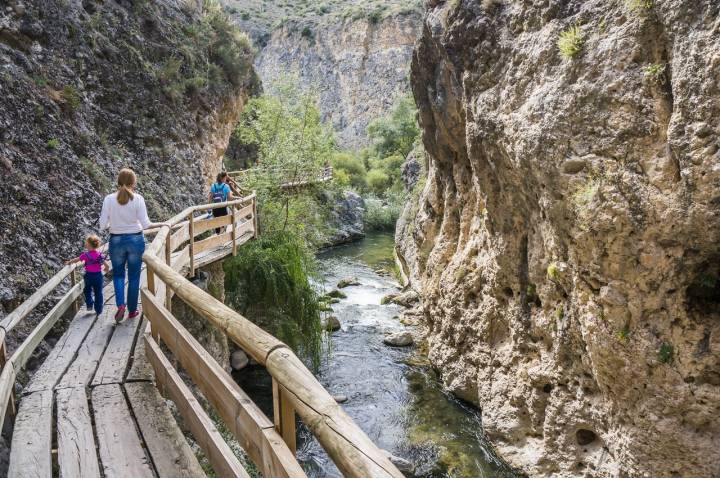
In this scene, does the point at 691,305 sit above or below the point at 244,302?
above

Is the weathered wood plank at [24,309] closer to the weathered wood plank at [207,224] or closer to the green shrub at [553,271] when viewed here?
the weathered wood plank at [207,224]

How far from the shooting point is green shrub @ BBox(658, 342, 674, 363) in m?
5.72

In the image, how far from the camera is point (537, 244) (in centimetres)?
800

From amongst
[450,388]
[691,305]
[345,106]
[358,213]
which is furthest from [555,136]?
[345,106]

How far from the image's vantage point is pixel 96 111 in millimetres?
11891

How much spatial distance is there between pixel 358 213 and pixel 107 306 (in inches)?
1173

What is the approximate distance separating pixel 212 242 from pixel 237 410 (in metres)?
6.80

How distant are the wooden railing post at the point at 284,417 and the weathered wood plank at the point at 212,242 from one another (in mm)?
6551

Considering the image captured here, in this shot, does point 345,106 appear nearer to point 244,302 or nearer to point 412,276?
point 412,276

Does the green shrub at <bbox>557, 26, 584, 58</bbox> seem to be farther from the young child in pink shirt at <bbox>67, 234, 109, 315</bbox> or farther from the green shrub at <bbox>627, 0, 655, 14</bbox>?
the young child in pink shirt at <bbox>67, 234, 109, 315</bbox>

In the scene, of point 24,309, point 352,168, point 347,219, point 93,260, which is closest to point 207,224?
point 93,260

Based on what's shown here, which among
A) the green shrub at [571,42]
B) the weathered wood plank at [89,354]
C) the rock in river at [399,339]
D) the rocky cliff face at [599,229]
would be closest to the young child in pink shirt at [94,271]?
the weathered wood plank at [89,354]

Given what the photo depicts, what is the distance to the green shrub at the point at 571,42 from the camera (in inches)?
255

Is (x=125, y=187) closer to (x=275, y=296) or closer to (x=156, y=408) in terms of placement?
(x=156, y=408)
